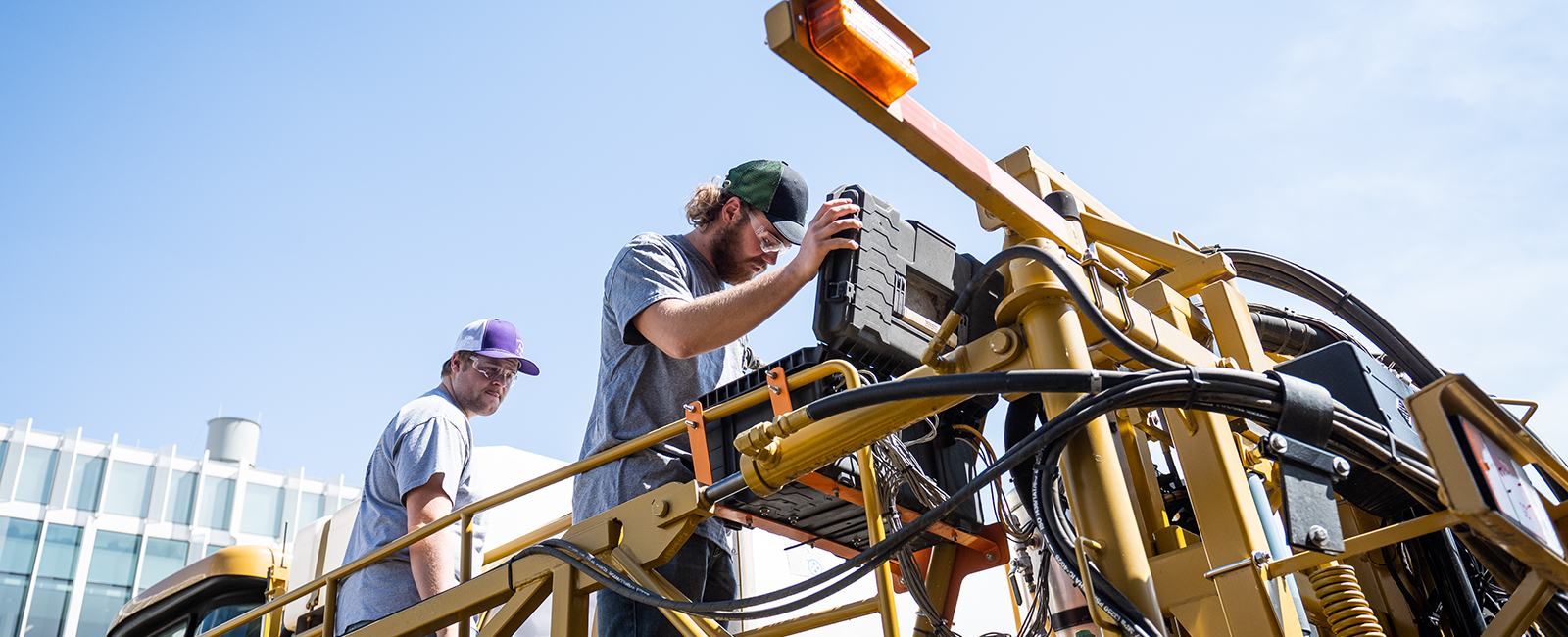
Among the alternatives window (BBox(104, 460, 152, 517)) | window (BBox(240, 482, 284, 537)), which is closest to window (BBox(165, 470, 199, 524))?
window (BBox(104, 460, 152, 517))

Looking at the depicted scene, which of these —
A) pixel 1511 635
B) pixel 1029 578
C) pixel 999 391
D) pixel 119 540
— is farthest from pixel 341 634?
Result: pixel 119 540

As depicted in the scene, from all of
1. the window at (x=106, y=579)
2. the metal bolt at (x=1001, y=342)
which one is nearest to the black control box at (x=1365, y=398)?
the metal bolt at (x=1001, y=342)

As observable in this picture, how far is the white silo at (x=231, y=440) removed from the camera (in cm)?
2875

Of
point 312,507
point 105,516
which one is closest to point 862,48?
point 105,516

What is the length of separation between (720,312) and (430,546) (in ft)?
5.33

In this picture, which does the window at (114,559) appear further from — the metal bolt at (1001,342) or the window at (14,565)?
the metal bolt at (1001,342)

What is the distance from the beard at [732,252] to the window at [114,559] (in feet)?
87.4

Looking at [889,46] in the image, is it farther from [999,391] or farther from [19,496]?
[19,496]

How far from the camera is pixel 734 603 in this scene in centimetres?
262

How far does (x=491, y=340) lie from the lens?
4715mm

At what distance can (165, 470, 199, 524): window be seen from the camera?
87.2 ft

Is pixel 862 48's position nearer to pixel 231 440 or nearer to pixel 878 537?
pixel 878 537

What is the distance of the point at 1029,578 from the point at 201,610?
5191mm

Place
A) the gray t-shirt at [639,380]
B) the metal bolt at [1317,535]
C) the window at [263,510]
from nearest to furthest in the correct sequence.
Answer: the metal bolt at [1317,535], the gray t-shirt at [639,380], the window at [263,510]
